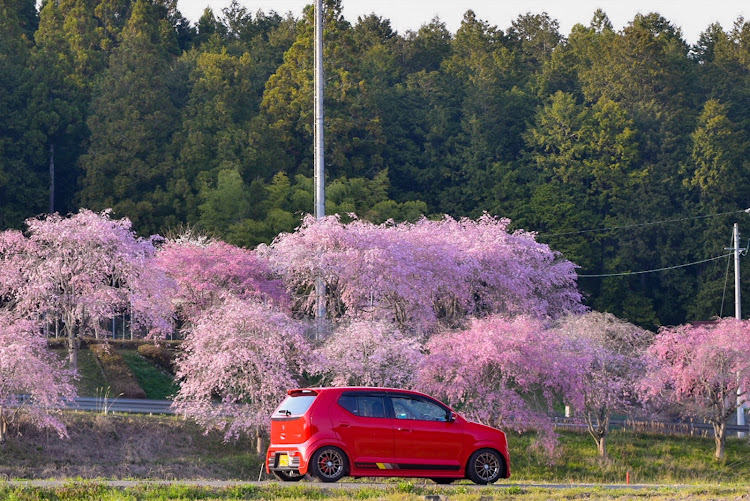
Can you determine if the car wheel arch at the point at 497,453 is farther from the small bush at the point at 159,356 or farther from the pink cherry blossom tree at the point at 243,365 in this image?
the small bush at the point at 159,356

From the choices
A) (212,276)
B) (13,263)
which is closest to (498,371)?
(212,276)

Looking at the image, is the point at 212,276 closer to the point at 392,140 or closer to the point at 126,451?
the point at 126,451

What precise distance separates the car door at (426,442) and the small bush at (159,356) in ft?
97.9

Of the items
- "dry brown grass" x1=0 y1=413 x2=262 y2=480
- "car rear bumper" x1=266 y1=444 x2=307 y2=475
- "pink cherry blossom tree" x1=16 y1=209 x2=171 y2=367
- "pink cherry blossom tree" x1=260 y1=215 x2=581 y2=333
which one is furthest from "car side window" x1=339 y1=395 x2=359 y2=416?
"pink cherry blossom tree" x1=16 y1=209 x2=171 y2=367

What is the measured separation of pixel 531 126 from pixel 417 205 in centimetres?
1639

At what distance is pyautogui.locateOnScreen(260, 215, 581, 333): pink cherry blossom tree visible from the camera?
4259 cm

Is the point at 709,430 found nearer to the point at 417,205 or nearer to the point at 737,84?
the point at 417,205

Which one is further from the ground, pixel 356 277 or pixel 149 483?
pixel 356 277

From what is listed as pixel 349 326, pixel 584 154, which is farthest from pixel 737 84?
pixel 349 326

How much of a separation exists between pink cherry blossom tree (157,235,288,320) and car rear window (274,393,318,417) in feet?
94.3

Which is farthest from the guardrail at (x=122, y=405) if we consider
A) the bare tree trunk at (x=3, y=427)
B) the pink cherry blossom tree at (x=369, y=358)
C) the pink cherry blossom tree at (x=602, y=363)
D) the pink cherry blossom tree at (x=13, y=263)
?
the pink cherry blossom tree at (x=602, y=363)

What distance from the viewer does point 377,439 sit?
20047mm

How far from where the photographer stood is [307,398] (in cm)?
2014

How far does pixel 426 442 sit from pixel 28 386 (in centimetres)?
1665
